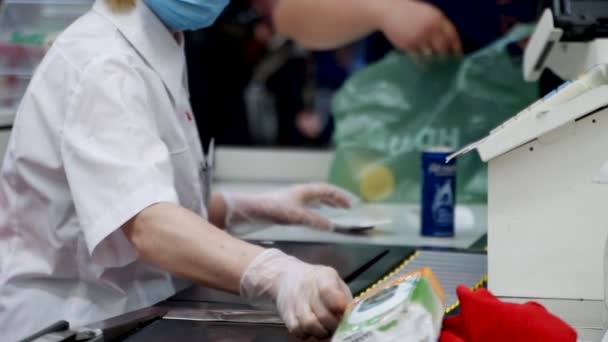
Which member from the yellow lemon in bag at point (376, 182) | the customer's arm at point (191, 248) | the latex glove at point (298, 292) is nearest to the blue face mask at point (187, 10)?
the customer's arm at point (191, 248)

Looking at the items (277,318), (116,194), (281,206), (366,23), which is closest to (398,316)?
(277,318)

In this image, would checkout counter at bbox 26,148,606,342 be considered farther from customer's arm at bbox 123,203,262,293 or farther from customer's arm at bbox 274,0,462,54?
customer's arm at bbox 274,0,462,54

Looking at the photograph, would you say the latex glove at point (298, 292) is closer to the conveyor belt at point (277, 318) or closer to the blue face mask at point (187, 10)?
the conveyor belt at point (277, 318)

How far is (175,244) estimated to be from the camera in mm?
1432

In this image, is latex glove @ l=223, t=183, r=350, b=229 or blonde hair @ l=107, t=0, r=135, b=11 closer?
blonde hair @ l=107, t=0, r=135, b=11

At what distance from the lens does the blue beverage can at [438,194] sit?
7.82 feet

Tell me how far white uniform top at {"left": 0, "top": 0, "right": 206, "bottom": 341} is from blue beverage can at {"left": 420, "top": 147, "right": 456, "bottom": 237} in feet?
2.43

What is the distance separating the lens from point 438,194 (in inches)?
94.4

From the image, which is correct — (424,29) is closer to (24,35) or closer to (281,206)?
(281,206)

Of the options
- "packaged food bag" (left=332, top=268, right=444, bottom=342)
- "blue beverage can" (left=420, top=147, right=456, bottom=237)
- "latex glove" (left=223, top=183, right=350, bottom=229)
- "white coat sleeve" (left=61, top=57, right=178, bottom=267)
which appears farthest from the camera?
"blue beverage can" (left=420, top=147, right=456, bottom=237)

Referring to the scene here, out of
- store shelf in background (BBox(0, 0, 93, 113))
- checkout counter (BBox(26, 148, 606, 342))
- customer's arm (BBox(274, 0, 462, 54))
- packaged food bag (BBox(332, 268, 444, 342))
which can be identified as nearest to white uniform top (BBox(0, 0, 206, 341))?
checkout counter (BBox(26, 148, 606, 342))

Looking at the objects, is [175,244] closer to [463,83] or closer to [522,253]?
→ [522,253]

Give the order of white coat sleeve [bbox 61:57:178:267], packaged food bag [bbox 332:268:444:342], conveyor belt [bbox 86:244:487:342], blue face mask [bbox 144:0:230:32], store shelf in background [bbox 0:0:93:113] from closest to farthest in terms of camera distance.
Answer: packaged food bag [bbox 332:268:444:342] < conveyor belt [bbox 86:244:487:342] < white coat sleeve [bbox 61:57:178:267] < blue face mask [bbox 144:0:230:32] < store shelf in background [bbox 0:0:93:113]

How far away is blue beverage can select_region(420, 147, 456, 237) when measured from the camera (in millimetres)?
2383
